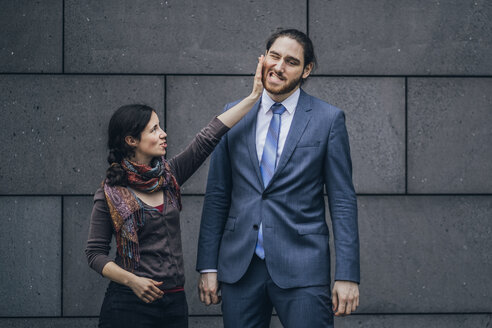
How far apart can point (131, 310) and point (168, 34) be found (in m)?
2.60

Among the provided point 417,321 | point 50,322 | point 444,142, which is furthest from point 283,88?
point 50,322

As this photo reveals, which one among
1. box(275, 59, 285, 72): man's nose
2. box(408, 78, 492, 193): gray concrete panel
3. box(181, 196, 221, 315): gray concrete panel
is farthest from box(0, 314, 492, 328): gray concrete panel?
box(275, 59, 285, 72): man's nose

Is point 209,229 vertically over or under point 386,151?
under

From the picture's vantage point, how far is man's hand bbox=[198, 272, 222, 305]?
127 inches

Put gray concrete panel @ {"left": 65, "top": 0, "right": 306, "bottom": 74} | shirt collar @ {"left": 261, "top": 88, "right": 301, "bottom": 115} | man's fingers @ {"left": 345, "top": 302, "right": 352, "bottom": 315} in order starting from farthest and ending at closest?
gray concrete panel @ {"left": 65, "top": 0, "right": 306, "bottom": 74} → shirt collar @ {"left": 261, "top": 88, "right": 301, "bottom": 115} → man's fingers @ {"left": 345, "top": 302, "right": 352, "bottom": 315}

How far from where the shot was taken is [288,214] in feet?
10.1

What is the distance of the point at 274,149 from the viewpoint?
10.3 ft

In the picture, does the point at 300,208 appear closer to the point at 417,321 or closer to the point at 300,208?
the point at 300,208

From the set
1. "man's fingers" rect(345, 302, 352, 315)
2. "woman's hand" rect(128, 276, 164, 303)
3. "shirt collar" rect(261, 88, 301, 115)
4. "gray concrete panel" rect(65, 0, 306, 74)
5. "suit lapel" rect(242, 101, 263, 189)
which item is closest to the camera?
"woman's hand" rect(128, 276, 164, 303)

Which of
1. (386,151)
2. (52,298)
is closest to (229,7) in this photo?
(386,151)

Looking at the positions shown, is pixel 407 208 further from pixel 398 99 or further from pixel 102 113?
pixel 102 113

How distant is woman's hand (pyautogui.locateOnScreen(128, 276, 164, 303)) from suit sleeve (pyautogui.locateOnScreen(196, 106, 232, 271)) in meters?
0.38

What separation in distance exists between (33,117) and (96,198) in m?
2.11

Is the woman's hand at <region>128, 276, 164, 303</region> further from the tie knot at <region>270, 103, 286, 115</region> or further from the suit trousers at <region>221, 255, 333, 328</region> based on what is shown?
the tie knot at <region>270, 103, 286, 115</region>
